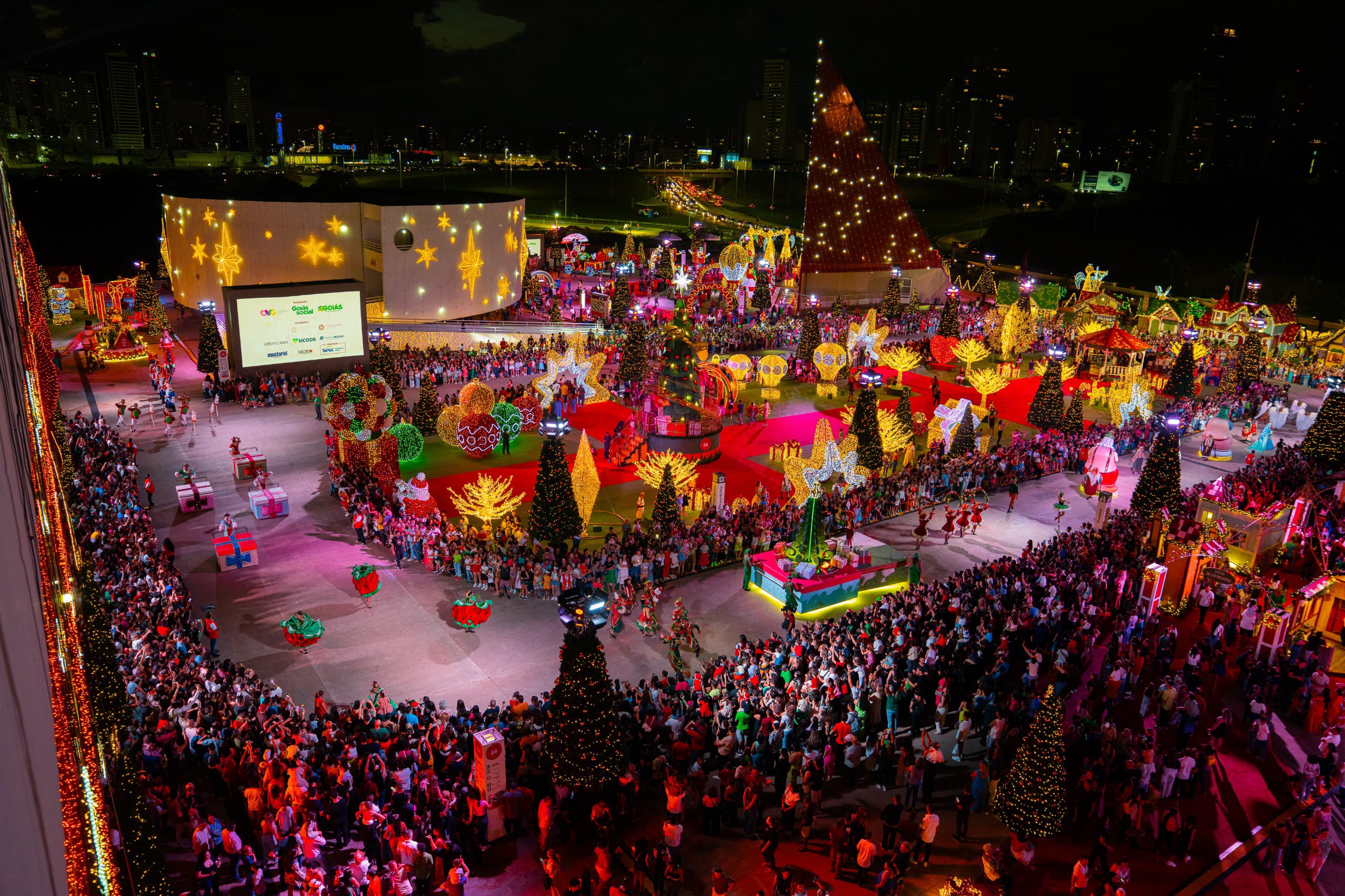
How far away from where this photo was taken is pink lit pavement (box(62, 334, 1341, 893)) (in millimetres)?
12156

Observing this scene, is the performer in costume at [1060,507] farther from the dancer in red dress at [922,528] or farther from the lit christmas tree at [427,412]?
the lit christmas tree at [427,412]

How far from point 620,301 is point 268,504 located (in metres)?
28.5

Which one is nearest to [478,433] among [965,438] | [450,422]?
[450,422]

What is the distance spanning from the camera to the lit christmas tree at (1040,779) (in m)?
11.8

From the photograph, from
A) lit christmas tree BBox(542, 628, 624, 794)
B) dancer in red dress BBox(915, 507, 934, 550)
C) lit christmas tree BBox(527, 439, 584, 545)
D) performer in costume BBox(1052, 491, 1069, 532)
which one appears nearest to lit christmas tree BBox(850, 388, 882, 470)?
dancer in red dress BBox(915, 507, 934, 550)

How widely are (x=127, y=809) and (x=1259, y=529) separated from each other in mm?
22134

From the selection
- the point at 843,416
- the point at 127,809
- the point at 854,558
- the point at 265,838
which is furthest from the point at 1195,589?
the point at 127,809

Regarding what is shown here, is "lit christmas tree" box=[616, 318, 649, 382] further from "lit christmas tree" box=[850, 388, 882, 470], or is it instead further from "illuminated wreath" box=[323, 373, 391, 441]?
"illuminated wreath" box=[323, 373, 391, 441]

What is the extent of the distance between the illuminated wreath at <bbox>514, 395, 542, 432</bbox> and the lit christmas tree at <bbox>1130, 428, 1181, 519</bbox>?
17.1m

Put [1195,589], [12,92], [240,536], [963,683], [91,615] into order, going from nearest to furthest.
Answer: [12,92]
[91,615]
[963,683]
[1195,589]
[240,536]

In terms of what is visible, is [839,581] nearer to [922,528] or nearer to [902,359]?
[922,528]

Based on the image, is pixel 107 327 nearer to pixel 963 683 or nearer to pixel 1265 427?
pixel 963 683

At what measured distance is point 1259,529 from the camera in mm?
20547

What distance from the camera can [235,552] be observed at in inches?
800
